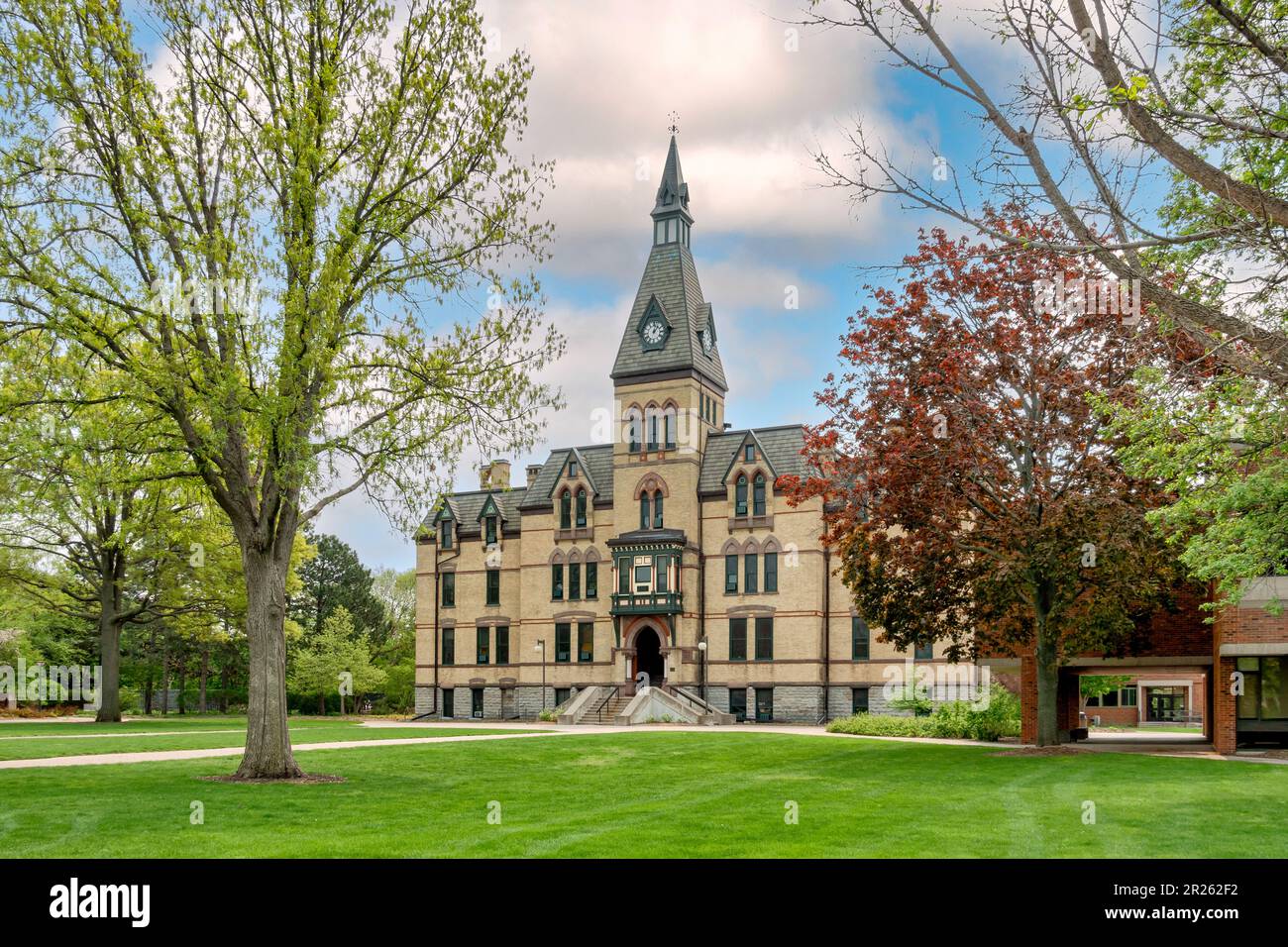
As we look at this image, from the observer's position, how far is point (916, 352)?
26438mm

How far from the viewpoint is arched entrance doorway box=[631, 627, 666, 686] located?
55.2 metres

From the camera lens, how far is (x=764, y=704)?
52.0 m

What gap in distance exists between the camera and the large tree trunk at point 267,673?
18.7m

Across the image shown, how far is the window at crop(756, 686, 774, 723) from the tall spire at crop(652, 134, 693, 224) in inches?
956

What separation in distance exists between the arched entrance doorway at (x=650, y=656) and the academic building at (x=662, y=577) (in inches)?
4.4

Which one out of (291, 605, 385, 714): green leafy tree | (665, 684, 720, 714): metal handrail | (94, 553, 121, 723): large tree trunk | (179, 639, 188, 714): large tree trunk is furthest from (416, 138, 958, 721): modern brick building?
(179, 639, 188, 714): large tree trunk

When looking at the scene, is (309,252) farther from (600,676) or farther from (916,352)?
(600,676)


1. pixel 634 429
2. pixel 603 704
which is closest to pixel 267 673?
pixel 603 704

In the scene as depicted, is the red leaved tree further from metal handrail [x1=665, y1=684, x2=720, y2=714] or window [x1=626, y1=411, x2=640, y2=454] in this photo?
window [x1=626, y1=411, x2=640, y2=454]

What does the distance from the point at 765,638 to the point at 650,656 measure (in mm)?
7064

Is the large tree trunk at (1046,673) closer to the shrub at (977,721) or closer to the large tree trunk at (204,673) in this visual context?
the shrub at (977,721)
